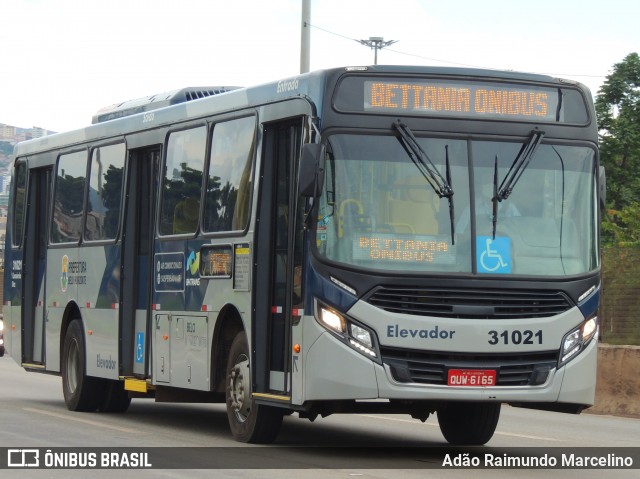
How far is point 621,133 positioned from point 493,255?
44.9m

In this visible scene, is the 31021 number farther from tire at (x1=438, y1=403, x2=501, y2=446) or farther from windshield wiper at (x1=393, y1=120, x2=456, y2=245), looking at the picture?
tire at (x1=438, y1=403, x2=501, y2=446)

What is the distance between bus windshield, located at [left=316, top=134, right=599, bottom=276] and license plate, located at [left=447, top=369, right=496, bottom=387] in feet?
2.70

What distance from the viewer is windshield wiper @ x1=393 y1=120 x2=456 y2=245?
1234cm

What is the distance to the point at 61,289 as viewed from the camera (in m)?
19.2

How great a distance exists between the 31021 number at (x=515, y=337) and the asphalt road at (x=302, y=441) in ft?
3.47

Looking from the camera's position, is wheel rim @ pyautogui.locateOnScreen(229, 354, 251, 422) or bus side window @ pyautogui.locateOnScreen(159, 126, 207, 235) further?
bus side window @ pyautogui.locateOnScreen(159, 126, 207, 235)

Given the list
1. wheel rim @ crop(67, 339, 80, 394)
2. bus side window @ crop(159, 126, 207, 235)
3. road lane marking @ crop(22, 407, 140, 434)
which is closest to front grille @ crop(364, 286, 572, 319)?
bus side window @ crop(159, 126, 207, 235)

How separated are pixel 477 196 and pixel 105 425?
5.69m

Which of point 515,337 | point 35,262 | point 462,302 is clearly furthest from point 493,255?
point 35,262

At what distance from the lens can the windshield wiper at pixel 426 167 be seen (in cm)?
1234

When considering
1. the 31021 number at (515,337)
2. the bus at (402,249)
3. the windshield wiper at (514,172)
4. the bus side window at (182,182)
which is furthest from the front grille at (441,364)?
the bus side window at (182,182)

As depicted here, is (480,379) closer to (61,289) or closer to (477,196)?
(477,196)

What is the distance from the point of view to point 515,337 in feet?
40.1

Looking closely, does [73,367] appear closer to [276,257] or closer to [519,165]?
[276,257]
